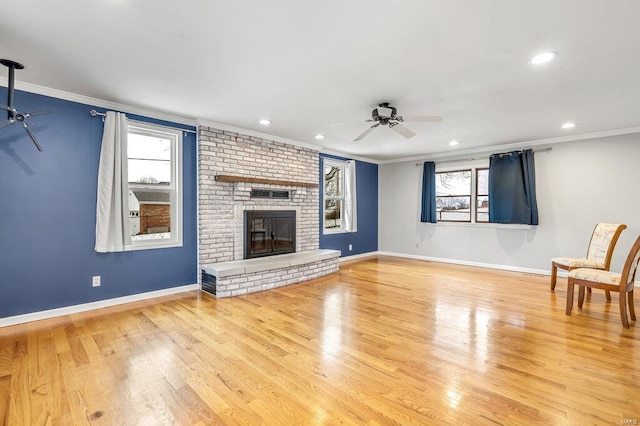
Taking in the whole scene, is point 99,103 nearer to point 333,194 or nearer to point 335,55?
point 335,55

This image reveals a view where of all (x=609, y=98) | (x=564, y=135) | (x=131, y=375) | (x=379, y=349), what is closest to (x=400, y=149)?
(x=564, y=135)

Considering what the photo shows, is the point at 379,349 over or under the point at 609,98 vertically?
under

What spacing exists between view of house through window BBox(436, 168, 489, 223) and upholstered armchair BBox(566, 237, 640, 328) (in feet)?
9.42

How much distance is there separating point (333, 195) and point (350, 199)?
1.32ft

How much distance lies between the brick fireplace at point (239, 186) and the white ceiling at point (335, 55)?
0.66 meters

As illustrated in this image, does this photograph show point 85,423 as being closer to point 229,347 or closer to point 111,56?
point 229,347

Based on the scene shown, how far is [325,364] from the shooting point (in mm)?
2312

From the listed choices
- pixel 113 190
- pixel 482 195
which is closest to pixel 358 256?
pixel 482 195

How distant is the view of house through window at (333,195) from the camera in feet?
22.0

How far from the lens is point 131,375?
2.15 m

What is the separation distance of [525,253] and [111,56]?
6.79 meters

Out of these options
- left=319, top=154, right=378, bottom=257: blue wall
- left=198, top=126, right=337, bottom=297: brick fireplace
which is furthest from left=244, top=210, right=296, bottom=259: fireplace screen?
left=319, top=154, right=378, bottom=257: blue wall

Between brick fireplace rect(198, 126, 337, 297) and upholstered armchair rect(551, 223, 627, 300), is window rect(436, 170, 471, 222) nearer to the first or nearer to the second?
upholstered armchair rect(551, 223, 627, 300)

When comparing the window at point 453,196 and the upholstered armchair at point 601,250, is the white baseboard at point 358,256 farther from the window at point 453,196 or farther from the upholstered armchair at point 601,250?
the upholstered armchair at point 601,250
